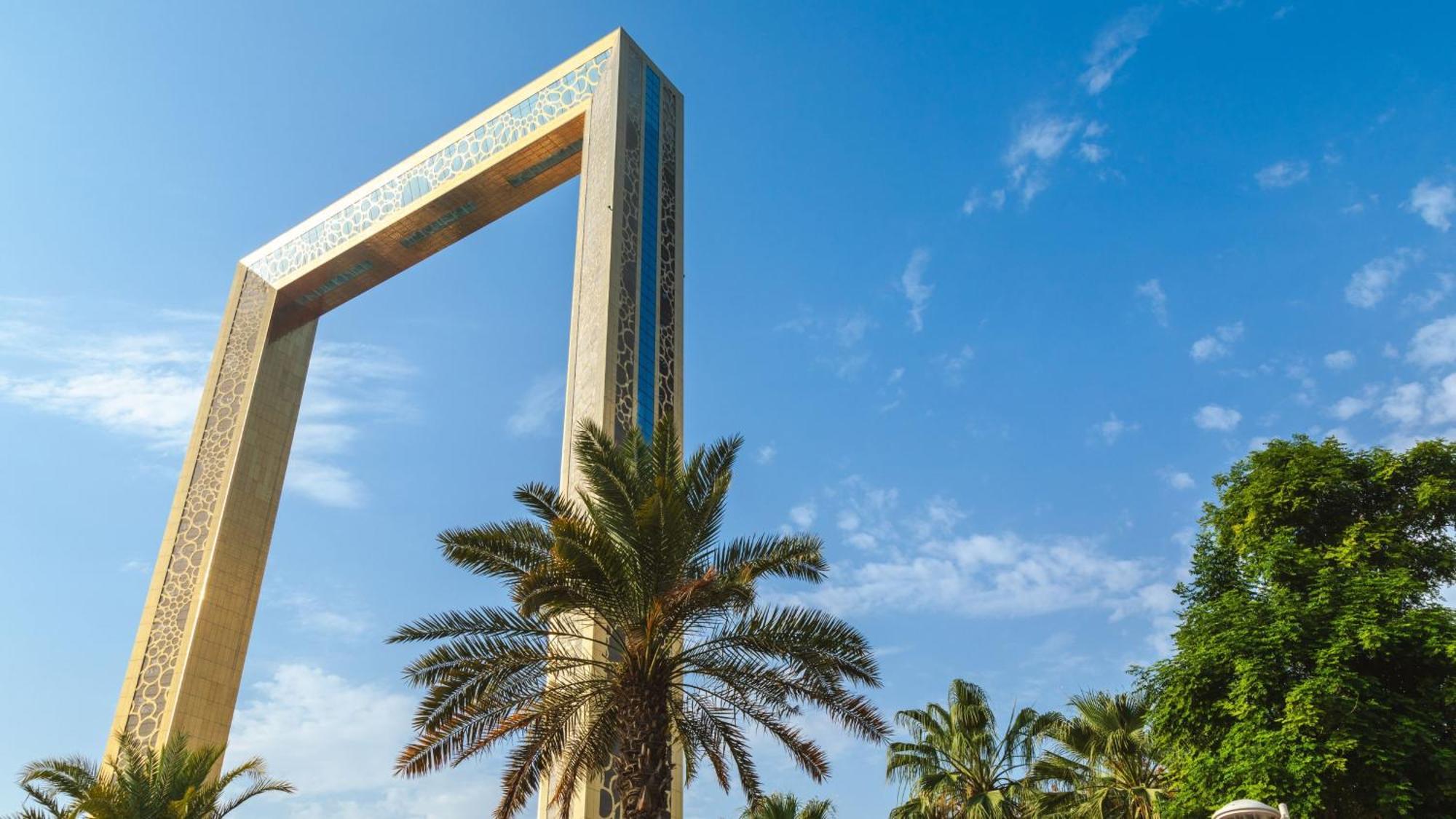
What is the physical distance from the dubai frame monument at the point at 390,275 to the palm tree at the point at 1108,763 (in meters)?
6.83

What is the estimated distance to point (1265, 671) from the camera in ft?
56.0

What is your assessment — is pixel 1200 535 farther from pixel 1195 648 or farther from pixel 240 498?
pixel 240 498

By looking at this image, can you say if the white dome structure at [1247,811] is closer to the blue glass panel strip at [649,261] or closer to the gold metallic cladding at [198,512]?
the blue glass panel strip at [649,261]

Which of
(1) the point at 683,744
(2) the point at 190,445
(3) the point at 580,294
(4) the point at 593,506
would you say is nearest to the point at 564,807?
(1) the point at 683,744

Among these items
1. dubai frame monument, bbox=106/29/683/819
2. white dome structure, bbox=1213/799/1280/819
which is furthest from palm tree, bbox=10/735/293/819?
white dome structure, bbox=1213/799/1280/819

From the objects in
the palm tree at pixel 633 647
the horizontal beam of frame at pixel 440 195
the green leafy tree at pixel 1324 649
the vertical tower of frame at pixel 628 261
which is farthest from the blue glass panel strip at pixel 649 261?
the green leafy tree at pixel 1324 649

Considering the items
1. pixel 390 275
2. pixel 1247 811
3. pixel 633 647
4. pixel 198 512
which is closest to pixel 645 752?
pixel 633 647

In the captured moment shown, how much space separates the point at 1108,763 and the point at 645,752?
10.9 meters

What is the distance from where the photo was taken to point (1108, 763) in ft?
64.9

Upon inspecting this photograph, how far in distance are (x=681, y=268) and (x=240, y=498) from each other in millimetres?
12416

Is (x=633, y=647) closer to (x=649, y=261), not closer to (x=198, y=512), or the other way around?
(x=649, y=261)

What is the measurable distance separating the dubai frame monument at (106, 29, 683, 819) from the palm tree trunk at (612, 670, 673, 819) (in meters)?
4.82

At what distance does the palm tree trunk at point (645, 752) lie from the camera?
12.1 metres

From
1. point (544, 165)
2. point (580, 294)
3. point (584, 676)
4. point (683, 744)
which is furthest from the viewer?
point (544, 165)
